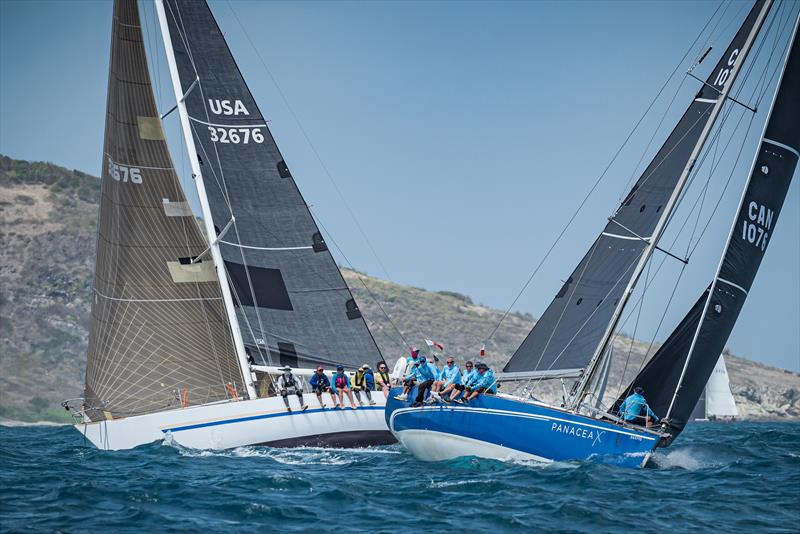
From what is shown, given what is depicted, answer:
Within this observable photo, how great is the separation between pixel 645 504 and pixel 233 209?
12290 millimetres

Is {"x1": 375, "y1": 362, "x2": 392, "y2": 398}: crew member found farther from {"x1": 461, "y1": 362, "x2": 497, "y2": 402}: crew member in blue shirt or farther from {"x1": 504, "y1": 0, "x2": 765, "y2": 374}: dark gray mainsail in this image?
{"x1": 461, "y1": 362, "x2": 497, "y2": 402}: crew member in blue shirt

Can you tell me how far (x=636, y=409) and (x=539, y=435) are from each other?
186 centimetres

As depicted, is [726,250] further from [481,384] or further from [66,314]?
[66,314]

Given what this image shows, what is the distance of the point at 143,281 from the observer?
22188mm

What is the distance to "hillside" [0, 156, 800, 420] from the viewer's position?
194 feet

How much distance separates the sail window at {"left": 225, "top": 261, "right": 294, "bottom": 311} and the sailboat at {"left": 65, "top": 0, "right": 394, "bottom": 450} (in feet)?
0.10

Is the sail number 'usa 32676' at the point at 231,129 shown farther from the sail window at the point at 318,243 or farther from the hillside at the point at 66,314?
the hillside at the point at 66,314

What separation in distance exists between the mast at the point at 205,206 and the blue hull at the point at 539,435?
591 cm

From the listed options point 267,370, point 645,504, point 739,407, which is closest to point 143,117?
point 267,370

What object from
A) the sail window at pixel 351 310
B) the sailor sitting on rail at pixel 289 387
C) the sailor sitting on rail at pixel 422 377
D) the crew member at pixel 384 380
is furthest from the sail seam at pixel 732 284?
the sail window at pixel 351 310

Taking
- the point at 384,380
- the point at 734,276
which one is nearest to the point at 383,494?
the point at 384,380

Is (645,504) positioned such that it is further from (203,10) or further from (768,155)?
(203,10)

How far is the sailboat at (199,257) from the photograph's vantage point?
2205cm

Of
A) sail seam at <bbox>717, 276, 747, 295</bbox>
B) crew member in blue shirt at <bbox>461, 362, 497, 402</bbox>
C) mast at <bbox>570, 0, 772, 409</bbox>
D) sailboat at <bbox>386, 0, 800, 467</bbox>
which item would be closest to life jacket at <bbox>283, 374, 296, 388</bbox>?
sailboat at <bbox>386, 0, 800, 467</bbox>
